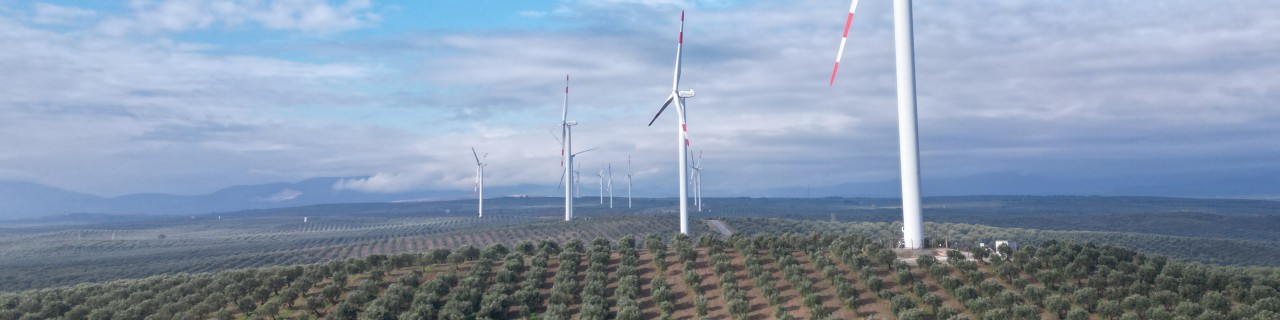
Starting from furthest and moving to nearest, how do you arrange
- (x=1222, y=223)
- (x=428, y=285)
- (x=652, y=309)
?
(x=1222, y=223) < (x=428, y=285) < (x=652, y=309)

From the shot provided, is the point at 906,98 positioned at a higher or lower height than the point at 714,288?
higher

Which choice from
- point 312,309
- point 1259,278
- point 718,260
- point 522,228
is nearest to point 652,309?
point 718,260

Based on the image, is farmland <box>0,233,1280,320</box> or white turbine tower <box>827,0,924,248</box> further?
white turbine tower <box>827,0,924,248</box>

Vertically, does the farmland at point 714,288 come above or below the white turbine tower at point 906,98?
below

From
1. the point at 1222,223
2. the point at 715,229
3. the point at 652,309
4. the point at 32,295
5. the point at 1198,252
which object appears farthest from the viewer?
the point at 1222,223

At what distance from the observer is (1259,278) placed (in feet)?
189

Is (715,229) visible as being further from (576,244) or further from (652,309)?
(652,309)

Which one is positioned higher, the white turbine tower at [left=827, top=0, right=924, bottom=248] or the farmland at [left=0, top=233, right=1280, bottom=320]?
the white turbine tower at [left=827, top=0, right=924, bottom=248]

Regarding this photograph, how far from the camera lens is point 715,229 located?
140500mm

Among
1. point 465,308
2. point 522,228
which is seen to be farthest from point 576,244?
point 522,228

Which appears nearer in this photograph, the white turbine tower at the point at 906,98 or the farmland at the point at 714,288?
the farmland at the point at 714,288

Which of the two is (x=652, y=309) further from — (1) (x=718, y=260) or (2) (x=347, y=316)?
(2) (x=347, y=316)

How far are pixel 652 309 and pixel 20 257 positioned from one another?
16501cm

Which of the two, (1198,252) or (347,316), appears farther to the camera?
(1198,252)
